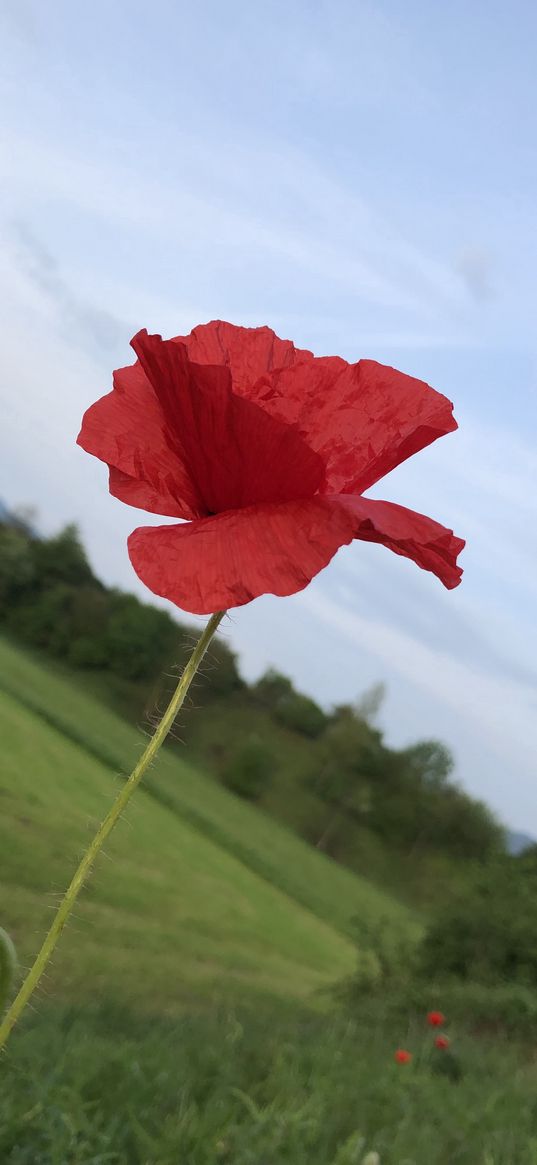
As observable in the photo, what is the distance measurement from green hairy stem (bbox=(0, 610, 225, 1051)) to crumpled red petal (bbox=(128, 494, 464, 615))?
0.04m

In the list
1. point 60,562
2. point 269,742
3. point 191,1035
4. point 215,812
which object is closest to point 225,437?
point 191,1035

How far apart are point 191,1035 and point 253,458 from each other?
3274 millimetres

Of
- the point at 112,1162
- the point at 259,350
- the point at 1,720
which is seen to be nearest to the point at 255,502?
the point at 259,350

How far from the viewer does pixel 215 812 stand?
19266 millimetres

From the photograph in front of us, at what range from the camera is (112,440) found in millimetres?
585

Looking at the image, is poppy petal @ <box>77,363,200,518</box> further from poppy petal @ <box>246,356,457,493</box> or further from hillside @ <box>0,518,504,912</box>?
hillside @ <box>0,518,504,912</box>

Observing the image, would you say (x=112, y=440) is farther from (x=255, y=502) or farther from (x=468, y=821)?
(x=468, y=821)

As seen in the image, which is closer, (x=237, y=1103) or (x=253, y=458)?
(x=253, y=458)

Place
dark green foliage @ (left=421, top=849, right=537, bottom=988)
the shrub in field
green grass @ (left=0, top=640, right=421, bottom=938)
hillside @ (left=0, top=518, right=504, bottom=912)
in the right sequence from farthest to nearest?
1. hillside @ (left=0, top=518, right=504, bottom=912)
2. green grass @ (left=0, top=640, right=421, bottom=938)
3. the shrub in field
4. dark green foliage @ (left=421, top=849, right=537, bottom=988)

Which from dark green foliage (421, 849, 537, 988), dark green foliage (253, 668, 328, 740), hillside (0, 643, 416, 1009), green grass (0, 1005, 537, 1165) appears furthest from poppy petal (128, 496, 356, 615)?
dark green foliage (253, 668, 328, 740)

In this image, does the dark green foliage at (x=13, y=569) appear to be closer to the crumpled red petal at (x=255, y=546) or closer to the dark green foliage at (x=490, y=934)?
the dark green foliage at (x=490, y=934)

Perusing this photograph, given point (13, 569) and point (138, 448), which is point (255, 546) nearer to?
point (138, 448)

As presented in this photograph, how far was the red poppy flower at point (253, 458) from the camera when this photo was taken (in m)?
0.48

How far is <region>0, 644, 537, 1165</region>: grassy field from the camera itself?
1.96 meters
